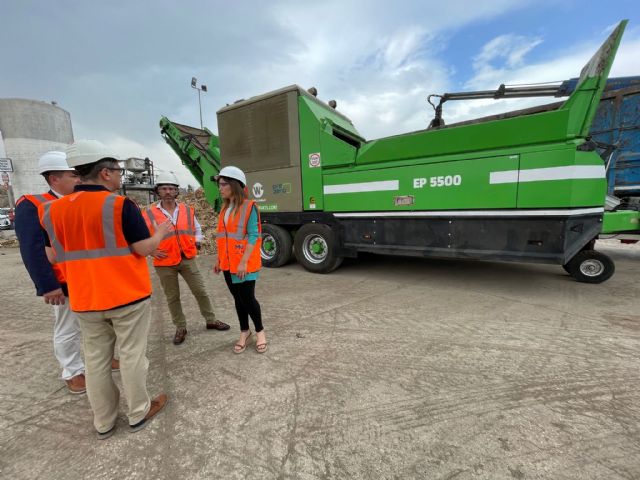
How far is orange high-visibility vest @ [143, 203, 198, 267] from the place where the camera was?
276cm

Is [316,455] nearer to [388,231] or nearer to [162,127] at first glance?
[388,231]

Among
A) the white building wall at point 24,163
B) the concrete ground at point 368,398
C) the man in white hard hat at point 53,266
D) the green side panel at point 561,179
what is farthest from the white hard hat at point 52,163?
the white building wall at point 24,163

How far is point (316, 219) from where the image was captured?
5.33 m

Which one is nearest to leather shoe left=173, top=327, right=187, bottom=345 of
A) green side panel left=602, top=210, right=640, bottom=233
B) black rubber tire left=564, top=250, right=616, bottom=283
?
black rubber tire left=564, top=250, right=616, bottom=283

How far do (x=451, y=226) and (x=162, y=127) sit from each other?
24.2 feet

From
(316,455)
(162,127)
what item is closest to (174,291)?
(316,455)

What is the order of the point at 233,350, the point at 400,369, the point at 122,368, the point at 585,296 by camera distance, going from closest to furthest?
1. the point at 122,368
2. the point at 400,369
3. the point at 233,350
4. the point at 585,296

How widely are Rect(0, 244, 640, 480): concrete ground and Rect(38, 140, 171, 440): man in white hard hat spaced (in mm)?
310

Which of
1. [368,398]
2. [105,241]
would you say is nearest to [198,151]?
[105,241]

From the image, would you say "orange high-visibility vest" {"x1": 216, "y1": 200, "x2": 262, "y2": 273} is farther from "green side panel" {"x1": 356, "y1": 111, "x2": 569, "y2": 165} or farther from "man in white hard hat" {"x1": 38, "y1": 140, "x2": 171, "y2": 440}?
"green side panel" {"x1": 356, "y1": 111, "x2": 569, "y2": 165}

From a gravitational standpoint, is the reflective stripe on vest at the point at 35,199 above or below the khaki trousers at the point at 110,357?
above

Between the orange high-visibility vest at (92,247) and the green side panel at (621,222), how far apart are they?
5975 millimetres

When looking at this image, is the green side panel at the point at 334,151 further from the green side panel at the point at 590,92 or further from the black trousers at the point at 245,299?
the black trousers at the point at 245,299

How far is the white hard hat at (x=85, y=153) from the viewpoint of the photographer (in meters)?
1.52
